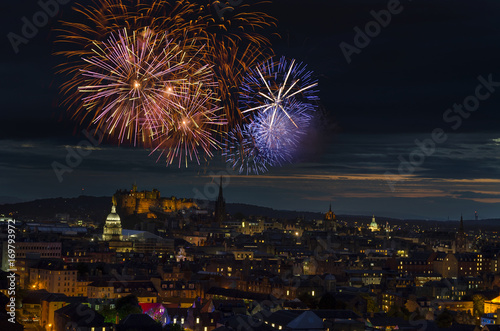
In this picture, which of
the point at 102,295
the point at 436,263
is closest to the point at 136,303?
A: the point at 102,295

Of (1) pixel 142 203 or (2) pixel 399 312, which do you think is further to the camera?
(1) pixel 142 203

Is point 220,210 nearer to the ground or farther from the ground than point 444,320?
farther from the ground

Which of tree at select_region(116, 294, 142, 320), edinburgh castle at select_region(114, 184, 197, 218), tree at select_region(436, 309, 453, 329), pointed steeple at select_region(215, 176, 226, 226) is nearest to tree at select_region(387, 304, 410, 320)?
tree at select_region(436, 309, 453, 329)

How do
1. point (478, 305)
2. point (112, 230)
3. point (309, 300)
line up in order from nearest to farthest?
point (309, 300)
point (478, 305)
point (112, 230)

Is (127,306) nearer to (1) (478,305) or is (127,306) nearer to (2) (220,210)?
(1) (478,305)

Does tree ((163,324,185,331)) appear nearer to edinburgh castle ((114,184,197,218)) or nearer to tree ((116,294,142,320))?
tree ((116,294,142,320))

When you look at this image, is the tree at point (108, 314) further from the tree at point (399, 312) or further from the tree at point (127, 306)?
the tree at point (399, 312)

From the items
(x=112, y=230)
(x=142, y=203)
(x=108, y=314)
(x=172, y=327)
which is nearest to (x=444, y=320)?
(x=172, y=327)
